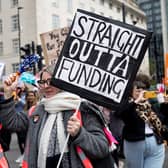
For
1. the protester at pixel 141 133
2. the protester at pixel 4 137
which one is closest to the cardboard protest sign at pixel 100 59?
the protester at pixel 4 137

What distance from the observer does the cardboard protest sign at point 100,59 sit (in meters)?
3.23

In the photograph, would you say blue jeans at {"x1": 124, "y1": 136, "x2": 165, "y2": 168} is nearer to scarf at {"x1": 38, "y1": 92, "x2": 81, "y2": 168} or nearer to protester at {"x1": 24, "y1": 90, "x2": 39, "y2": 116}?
scarf at {"x1": 38, "y1": 92, "x2": 81, "y2": 168}

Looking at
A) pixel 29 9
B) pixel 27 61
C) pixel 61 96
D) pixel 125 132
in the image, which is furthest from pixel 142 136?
pixel 29 9

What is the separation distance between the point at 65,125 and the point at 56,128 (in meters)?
0.07

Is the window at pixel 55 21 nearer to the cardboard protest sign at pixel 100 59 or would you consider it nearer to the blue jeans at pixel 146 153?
the blue jeans at pixel 146 153

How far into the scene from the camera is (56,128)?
3223 mm

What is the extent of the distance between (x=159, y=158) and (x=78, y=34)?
6.65 ft

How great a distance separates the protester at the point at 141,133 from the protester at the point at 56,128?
4.79 ft

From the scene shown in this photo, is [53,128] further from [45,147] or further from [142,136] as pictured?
[142,136]

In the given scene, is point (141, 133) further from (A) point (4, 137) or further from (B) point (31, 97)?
(B) point (31, 97)

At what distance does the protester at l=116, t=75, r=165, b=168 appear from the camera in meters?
4.73

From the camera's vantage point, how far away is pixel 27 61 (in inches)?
175

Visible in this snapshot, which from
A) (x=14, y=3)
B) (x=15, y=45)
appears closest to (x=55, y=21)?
(x=14, y=3)

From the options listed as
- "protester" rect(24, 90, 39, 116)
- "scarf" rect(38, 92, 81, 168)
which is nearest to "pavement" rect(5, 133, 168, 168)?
"protester" rect(24, 90, 39, 116)
